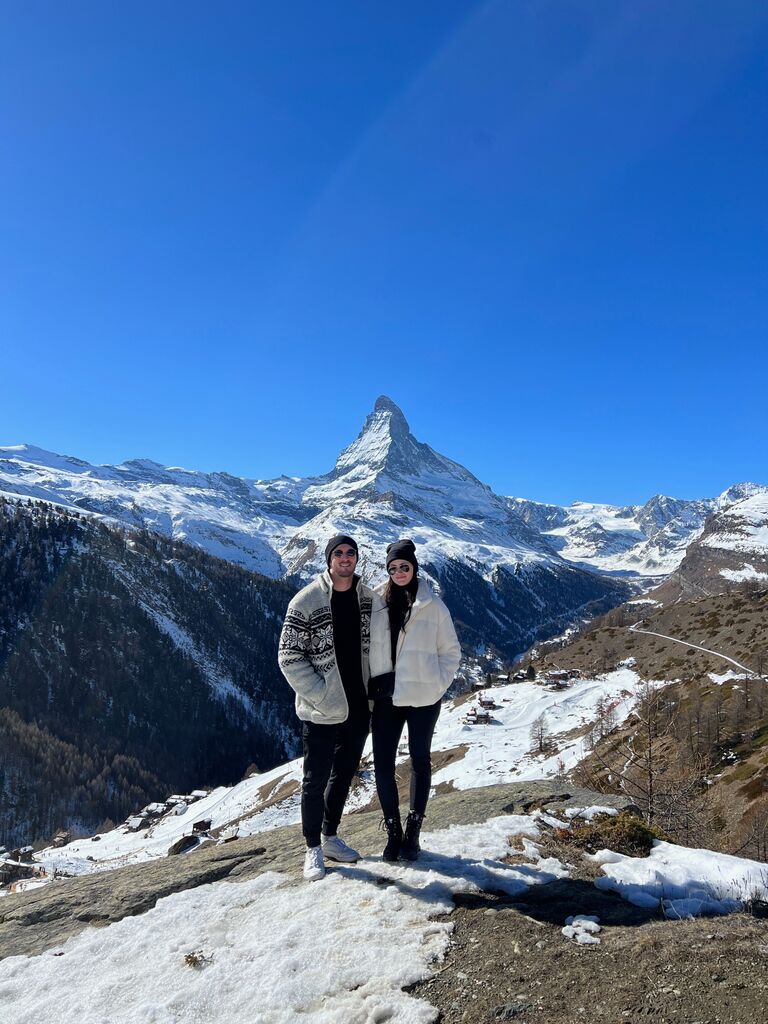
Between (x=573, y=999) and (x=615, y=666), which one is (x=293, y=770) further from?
(x=573, y=999)

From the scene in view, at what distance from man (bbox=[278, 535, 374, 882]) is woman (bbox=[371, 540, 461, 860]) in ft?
1.11

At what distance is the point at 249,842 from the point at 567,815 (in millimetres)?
6239

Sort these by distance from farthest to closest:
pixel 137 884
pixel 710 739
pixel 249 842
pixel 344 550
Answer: pixel 710 739
pixel 249 842
pixel 137 884
pixel 344 550

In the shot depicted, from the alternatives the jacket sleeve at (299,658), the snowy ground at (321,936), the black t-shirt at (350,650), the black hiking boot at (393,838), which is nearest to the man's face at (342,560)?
the black t-shirt at (350,650)

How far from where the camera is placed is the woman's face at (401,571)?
8.36 meters

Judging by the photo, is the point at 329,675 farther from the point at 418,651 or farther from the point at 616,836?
the point at 616,836

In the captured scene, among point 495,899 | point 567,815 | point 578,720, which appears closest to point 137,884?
point 495,899

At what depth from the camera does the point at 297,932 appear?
6.71m

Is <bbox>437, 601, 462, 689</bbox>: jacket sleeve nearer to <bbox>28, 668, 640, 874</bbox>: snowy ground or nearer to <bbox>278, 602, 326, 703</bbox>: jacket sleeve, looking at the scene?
<bbox>278, 602, 326, 703</bbox>: jacket sleeve

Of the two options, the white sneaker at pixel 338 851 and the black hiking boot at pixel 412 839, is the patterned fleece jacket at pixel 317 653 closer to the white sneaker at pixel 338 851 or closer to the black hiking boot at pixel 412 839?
the black hiking boot at pixel 412 839

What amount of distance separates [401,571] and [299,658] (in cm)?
194

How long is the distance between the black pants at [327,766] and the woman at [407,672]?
1.47 ft

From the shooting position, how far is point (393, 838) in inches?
338

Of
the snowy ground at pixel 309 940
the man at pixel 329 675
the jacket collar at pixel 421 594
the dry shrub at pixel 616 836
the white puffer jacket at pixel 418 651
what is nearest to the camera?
the snowy ground at pixel 309 940
